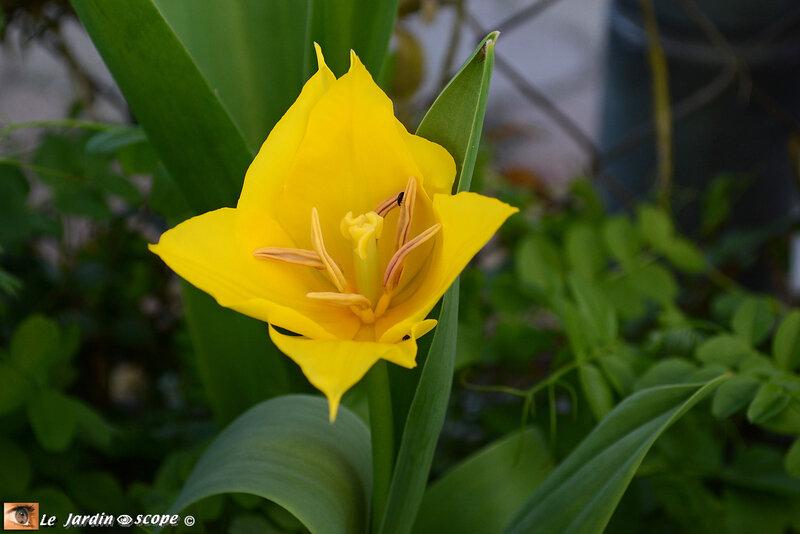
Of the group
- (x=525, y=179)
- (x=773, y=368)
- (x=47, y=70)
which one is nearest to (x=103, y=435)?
(x=773, y=368)

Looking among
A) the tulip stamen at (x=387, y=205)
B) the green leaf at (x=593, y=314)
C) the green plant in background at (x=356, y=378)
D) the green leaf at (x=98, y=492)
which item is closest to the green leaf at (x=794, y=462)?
the green plant in background at (x=356, y=378)

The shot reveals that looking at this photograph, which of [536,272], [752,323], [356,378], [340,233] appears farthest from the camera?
[536,272]

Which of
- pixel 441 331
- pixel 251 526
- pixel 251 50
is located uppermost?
pixel 251 50

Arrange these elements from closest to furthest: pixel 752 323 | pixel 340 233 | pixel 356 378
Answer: pixel 356 378 → pixel 340 233 → pixel 752 323

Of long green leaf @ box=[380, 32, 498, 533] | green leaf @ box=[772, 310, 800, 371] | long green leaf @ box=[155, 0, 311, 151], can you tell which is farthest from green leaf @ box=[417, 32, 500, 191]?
green leaf @ box=[772, 310, 800, 371]

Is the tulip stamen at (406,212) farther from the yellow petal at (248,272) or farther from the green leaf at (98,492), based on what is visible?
the green leaf at (98,492)

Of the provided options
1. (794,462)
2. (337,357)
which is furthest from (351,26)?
(794,462)

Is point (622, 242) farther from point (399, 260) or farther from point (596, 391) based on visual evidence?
point (399, 260)
